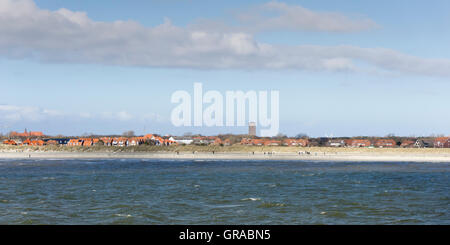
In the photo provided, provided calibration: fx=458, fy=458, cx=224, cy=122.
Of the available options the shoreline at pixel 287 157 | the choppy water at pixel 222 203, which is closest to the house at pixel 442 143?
the shoreline at pixel 287 157

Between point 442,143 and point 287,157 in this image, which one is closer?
point 287,157

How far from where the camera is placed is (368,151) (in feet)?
507

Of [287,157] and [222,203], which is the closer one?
[222,203]

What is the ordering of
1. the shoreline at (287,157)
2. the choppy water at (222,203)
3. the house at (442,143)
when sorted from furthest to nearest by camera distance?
the house at (442,143) → the shoreline at (287,157) → the choppy water at (222,203)

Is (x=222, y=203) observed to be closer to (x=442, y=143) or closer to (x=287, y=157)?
(x=287, y=157)

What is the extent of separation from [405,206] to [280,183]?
19.2 metres

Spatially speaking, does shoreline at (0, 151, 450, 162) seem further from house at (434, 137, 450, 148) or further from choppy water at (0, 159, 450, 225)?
choppy water at (0, 159, 450, 225)

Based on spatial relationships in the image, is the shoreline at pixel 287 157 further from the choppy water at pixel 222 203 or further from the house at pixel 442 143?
the choppy water at pixel 222 203

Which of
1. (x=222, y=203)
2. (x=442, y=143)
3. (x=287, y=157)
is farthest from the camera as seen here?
(x=442, y=143)

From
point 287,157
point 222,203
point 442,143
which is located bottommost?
point 287,157

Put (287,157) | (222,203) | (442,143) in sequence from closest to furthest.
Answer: (222,203)
(287,157)
(442,143)

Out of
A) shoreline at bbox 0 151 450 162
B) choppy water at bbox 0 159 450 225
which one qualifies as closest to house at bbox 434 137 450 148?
shoreline at bbox 0 151 450 162

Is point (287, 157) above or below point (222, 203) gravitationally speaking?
below

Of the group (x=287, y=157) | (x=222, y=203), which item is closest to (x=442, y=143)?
(x=287, y=157)
